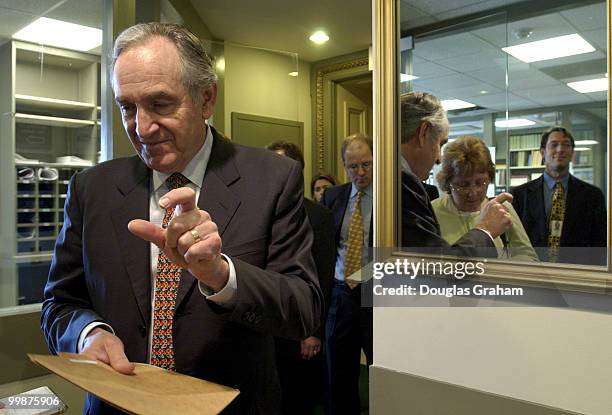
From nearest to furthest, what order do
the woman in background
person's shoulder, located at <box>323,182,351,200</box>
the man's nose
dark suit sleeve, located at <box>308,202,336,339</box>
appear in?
the man's nose
the woman in background
dark suit sleeve, located at <box>308,202,336,339</box>
person's shoulder, located at <box>323,182,351,200</box>

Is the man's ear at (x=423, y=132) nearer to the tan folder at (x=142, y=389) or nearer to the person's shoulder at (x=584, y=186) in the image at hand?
the person's shoulder at (x=584, y=186)

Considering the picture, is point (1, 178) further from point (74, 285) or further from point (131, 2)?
point (74, 285)

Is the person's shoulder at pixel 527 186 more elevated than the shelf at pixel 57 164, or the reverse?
the shelf at pixel 57 164

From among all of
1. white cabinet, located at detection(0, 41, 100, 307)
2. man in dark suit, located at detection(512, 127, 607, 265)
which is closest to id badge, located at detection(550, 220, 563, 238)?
man in dark suit, located at detection(512, 127, 607, 265)

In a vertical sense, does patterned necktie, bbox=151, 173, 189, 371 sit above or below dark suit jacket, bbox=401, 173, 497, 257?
below

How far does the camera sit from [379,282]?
133 centimetres

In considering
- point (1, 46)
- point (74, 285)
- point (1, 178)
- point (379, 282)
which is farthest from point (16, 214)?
point (379, 282)

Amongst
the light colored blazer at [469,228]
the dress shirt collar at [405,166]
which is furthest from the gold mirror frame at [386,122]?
the light colored blazer at [469,228]

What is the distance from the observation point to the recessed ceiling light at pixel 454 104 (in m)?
1.12

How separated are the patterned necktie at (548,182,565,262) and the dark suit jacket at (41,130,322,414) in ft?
1.73

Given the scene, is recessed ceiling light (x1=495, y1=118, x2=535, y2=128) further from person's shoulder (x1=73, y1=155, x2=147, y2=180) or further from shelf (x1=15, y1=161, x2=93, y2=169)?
shelf (x1=15, y1=161, x2=93, y2=169)

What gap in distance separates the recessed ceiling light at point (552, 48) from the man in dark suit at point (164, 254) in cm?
55

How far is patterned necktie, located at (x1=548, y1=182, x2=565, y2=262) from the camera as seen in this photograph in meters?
0.99

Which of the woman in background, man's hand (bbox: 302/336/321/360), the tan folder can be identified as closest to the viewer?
the tan folder
